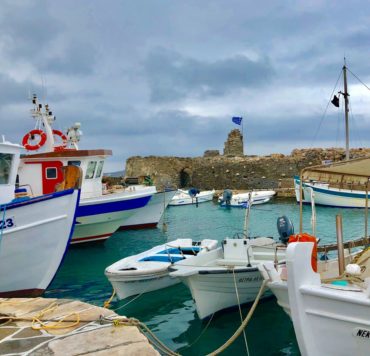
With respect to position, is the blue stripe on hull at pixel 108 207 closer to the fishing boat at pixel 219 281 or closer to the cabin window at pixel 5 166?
the cabin window at pixel 5 166

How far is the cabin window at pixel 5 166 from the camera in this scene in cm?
1018

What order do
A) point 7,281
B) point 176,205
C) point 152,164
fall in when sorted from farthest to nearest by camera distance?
point 152,164 < point 176,205 < point 7,281

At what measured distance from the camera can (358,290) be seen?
18.8 feet

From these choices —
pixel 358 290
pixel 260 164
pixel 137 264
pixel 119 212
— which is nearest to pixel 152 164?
pixel 260 164

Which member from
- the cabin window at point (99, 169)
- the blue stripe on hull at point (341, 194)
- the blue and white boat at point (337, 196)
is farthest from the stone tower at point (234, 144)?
the cabin window at point (99, 169)

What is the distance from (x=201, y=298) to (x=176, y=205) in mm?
30073

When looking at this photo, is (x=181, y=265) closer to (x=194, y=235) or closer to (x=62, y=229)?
(x=62, y=229)

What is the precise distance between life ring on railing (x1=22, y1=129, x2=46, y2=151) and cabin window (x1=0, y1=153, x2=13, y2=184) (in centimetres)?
639

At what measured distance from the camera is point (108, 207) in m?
17.0

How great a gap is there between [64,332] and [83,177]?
12.7 meters

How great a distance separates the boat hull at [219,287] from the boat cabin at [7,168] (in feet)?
15.5

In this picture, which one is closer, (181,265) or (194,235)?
(181,265)

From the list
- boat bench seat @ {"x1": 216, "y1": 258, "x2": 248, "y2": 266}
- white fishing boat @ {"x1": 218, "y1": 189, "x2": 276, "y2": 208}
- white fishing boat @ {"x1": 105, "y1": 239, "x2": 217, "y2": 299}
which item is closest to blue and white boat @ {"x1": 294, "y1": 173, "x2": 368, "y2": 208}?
white fishing boat @ {"x1": 218, "y1": 189, "x2": 276, "y2": 208}

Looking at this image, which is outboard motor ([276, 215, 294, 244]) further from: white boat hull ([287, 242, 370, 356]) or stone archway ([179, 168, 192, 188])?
stone archway ([179, 168, 192, 188])
